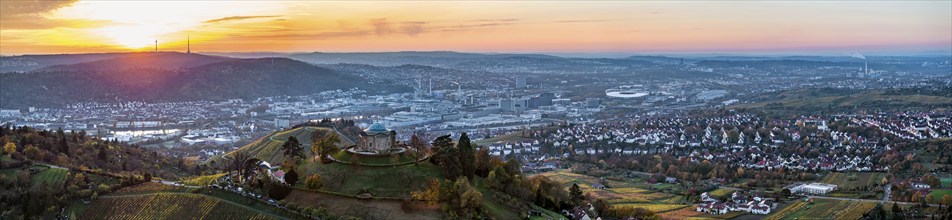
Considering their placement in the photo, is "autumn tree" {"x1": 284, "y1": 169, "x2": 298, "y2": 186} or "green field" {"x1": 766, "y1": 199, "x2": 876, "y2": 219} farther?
"green field" {"x1": 766, "y1": 199, "x2": 876, "y2": 219}

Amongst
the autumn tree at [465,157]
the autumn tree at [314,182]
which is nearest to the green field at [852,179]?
the autumn tree at [465,157]

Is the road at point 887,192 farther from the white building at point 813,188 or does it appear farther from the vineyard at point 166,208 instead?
the vineyard at point 166,208

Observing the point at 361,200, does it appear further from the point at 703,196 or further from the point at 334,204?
the point at 703,196

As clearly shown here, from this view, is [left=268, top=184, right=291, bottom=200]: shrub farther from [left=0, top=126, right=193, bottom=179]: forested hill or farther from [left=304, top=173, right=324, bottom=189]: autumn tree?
[left=0, top=126, right=193, bottom=179]: forested hill

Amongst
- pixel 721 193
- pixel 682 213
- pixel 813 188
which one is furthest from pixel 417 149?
pixel 813 188

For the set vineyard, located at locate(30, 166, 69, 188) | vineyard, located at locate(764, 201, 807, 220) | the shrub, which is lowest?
vineyard, located at locate(764, 201, 807, 220)

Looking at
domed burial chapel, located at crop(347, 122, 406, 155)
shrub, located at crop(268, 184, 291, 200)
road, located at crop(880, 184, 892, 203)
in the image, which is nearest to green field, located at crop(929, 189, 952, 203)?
road, located at crop(880, 184, 892, 203)

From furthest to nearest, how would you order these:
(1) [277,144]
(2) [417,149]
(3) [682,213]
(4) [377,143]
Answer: (1) [277,144] < (3) [682,213] < (2) [417,149] < (4) [377,143]

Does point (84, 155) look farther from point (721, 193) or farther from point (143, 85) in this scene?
point (143, 85)

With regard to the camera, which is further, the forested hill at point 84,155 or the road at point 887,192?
the road at point 887,192
